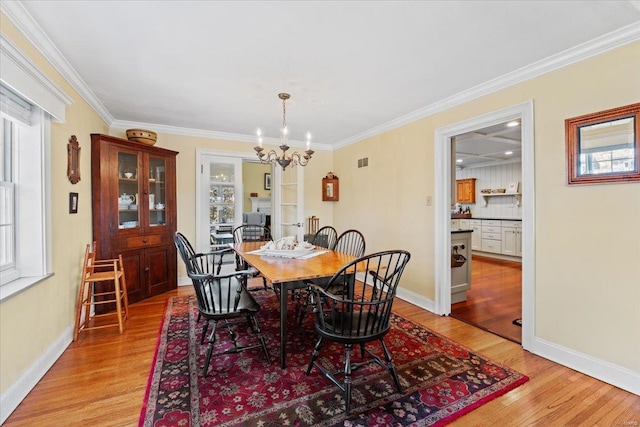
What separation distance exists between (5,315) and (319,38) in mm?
2592

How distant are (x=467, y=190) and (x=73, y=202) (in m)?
7.95

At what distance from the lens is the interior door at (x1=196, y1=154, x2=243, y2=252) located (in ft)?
14.9

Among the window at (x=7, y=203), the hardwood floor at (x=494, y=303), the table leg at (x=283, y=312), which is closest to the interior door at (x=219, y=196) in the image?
the window at (x=7, y=203)

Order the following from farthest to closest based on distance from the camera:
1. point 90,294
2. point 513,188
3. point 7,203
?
point 513,188
point 90,294
point 7,203

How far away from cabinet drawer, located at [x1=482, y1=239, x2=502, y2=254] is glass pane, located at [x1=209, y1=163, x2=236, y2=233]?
18.7ft

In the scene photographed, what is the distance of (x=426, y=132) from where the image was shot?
3.49m

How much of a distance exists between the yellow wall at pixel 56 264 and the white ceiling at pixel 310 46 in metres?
0.19

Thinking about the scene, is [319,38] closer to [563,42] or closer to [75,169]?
[563,42]

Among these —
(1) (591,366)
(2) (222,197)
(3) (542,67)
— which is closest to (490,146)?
(3) (542,67)

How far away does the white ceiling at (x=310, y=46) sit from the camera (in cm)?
175

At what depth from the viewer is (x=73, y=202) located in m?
2.71

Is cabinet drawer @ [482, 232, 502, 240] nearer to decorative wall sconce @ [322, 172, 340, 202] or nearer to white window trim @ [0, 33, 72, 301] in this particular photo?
decorative wall sconce @ [322, 172, 340, 202]

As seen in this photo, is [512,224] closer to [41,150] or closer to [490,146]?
[490,146]

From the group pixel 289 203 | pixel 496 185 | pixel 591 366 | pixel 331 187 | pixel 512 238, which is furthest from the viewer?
pixel 496 185
